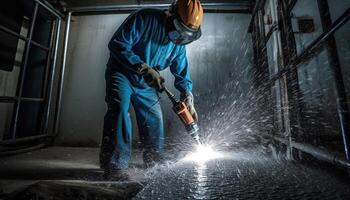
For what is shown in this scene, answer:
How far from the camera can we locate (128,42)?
181cm

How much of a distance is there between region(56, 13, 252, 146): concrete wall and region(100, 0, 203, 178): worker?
3.69 feet

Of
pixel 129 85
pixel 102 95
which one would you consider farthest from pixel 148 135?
pixel 102 95

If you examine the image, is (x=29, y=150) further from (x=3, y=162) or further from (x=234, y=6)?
(x=234, y=6)

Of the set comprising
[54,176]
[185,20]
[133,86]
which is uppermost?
[185,20]

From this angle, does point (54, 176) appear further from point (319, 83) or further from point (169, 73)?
point (319, 83)

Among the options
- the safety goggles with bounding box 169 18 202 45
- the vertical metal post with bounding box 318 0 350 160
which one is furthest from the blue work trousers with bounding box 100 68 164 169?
the vertical metal post with bounding box 318 0 350 160

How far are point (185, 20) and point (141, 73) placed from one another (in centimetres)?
56

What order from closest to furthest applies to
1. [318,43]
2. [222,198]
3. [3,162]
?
[222,198] → [318,43] → [3,162]

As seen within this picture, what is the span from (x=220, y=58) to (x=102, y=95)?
1.94m

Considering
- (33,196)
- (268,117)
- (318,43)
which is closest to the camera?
(33,196)

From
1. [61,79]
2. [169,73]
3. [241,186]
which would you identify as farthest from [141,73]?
[61,79]

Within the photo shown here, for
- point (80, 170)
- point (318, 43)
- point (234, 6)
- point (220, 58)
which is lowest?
point (80, 170)

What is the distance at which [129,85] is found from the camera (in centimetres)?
185

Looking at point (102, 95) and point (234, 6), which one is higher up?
point (234, 6)
